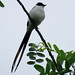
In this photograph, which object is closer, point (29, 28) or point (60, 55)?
point (60, 55)

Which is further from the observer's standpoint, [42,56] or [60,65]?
[42,56]

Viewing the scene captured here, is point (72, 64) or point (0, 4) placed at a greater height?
point (0, 4)

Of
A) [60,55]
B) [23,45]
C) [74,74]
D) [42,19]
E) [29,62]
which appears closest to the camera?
[74,74]

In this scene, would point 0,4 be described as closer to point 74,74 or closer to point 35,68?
point 35,68

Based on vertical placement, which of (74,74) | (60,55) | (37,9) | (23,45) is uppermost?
(37,9)

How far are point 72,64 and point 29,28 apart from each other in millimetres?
1393

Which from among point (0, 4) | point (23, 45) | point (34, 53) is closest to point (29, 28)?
point (23, 45)

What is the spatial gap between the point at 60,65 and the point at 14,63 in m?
0.71

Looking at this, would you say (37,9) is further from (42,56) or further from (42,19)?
(42,56)

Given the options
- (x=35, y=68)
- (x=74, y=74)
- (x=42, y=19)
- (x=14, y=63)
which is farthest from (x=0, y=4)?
(x=42, y=19)

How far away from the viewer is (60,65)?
0.78 m

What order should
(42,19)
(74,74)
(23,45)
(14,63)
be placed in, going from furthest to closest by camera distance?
(42,19)
(23,45)
(14,63)
(74,74)

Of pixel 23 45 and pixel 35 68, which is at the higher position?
pixel 23 45

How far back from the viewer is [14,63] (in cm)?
142
